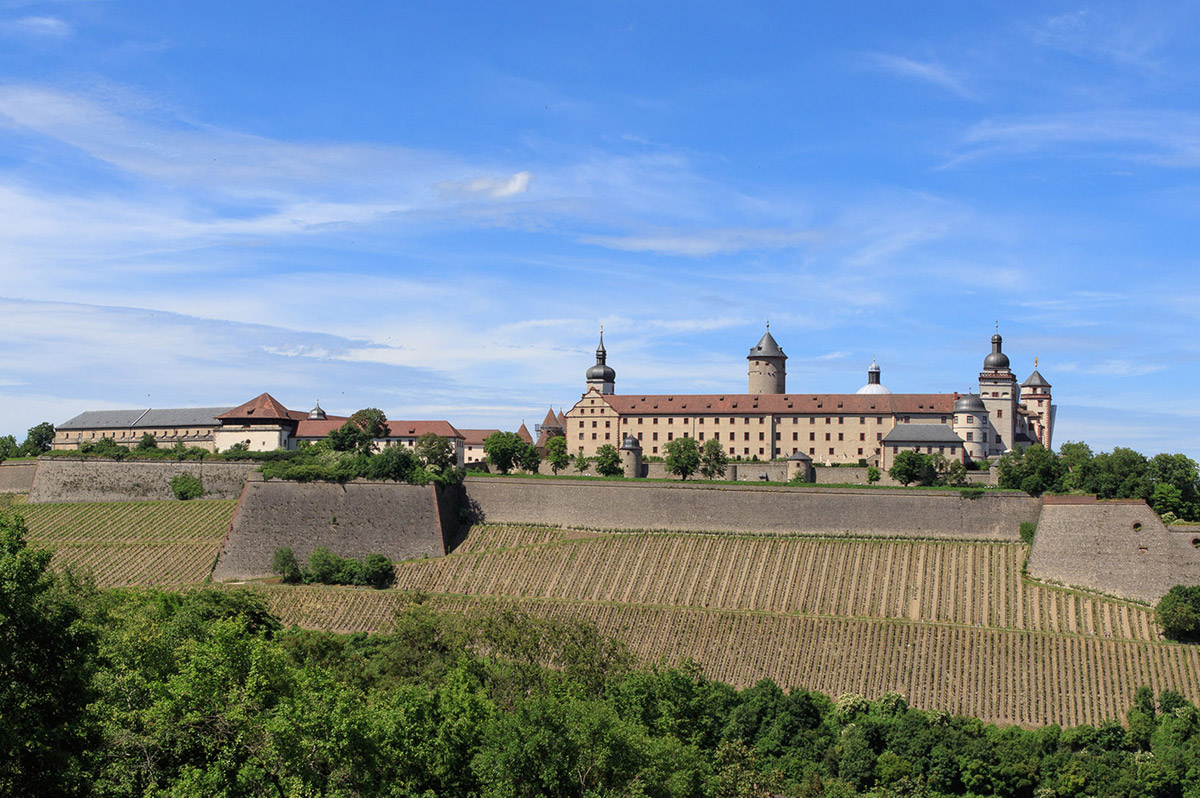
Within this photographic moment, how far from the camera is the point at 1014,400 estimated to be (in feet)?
284

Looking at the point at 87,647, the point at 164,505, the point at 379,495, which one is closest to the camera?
the point at 87,647

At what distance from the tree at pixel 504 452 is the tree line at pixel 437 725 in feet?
118

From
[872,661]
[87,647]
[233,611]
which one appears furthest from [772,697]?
[87,647]

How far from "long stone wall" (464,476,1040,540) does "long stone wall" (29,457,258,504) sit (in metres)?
16.5

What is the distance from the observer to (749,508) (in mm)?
68750

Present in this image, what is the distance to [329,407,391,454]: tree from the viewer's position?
8262 centimetres

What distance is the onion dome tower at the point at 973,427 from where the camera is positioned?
277ft

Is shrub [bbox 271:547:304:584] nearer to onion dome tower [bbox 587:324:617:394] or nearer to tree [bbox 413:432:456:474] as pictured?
tree [bbox 413:432:456:474]

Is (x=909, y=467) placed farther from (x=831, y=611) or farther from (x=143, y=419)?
(x=143, y=419)

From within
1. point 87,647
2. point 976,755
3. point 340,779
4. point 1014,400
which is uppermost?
point 1014,400

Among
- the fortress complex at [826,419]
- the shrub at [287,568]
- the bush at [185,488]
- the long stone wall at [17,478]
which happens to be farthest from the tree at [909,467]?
the long stone wall at [17,478]

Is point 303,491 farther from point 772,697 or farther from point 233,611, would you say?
point 772,697

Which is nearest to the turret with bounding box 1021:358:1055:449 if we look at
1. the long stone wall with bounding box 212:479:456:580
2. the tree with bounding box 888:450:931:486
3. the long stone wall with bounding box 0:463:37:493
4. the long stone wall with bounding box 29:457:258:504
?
the tree with bounding box 888:450:931:486

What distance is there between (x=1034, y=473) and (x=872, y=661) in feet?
61.5
